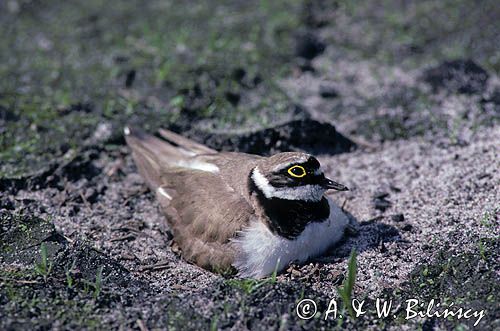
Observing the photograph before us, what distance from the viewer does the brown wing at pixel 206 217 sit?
557 cm

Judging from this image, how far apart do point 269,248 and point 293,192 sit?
1.69 feet

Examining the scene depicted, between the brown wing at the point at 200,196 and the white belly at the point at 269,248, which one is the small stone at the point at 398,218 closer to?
the white belly at the point at 269,248

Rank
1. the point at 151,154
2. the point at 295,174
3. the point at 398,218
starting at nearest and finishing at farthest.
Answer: the point at 295,174
the point at 398,218
the point at 151,154

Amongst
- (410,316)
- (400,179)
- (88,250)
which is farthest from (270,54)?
(410,316)

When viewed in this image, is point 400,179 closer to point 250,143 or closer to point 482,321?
point 250,143

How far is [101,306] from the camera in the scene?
→ 4879mm

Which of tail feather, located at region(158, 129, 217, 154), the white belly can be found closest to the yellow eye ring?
the white belly

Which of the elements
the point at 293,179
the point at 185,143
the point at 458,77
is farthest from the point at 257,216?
the point at 458,77

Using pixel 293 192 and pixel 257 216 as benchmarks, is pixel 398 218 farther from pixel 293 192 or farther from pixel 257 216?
pixel 257 216

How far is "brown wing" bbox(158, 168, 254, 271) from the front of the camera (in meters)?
A: 5.57

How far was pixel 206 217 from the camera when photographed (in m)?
5.72

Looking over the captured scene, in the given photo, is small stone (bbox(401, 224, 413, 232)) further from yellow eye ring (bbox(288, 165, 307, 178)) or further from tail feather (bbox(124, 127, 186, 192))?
A: tail feather (bbox(124, 127, 186, 192))

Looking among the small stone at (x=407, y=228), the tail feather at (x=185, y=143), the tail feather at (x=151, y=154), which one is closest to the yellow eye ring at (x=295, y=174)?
the small stone at (x=407, y=228)

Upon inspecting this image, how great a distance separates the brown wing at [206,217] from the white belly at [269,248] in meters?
0.10
